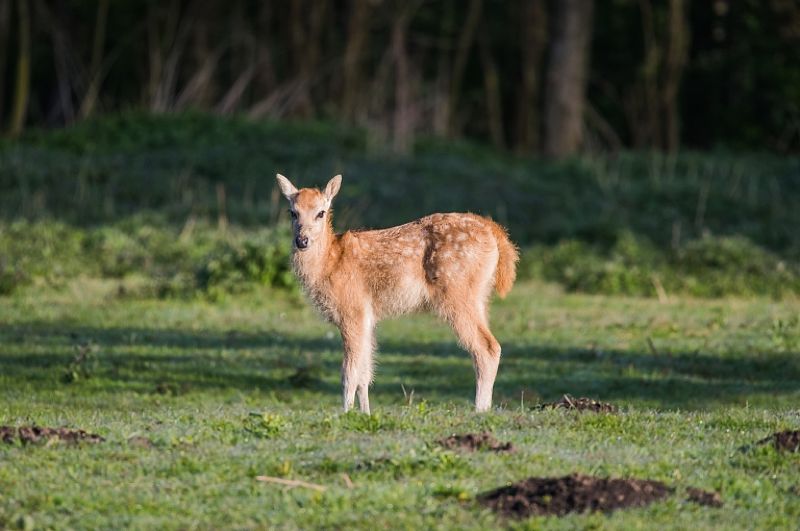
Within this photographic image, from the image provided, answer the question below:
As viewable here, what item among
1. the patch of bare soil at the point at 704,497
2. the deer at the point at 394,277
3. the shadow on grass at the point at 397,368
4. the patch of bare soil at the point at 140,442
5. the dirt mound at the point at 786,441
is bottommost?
the shadow on grass at the point at 397,368

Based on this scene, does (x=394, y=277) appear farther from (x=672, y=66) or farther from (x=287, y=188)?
(x=672, y=66)

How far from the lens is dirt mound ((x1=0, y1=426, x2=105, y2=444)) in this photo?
8.38 metres

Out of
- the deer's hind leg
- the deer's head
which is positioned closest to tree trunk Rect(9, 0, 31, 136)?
the deer's head

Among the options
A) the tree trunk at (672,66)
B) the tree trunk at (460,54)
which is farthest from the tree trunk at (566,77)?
the tree trunk at (460,54)

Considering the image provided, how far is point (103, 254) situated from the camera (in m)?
19.2

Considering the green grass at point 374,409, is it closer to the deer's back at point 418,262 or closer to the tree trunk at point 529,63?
the deer's back at point 418,262

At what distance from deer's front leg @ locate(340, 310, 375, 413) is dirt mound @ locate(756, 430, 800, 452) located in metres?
3.28

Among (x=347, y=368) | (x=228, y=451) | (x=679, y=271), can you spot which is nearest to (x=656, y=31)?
(x=679, y=271)

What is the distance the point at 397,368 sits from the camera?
14305 mm

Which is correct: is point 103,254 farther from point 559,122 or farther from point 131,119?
point 559,122

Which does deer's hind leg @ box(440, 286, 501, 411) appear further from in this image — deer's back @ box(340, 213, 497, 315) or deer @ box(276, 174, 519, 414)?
deer's back @ box(340, 213, 497, 315)

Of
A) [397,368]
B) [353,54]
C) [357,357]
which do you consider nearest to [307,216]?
[357,357]

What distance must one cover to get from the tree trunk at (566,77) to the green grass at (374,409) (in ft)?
33.7

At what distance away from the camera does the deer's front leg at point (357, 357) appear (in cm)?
1048
